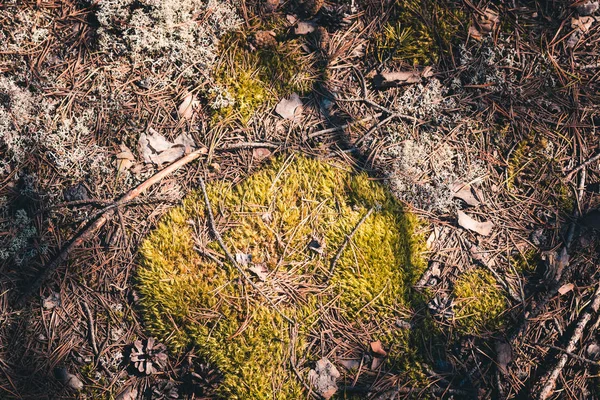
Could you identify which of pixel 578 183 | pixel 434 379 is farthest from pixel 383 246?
pixel 578 183

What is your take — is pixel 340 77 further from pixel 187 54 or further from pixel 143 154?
pixel 143 154

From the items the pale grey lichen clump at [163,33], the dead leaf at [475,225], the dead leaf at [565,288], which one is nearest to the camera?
the dead leaf at [565,288]

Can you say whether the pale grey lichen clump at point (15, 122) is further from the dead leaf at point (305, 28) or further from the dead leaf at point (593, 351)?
the dead leaf at point (593, 351)

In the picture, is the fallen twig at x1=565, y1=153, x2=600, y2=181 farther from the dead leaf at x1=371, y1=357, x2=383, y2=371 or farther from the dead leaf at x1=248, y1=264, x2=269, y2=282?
the dead leaf at x1=248, y1=264, x2=269, y2=282

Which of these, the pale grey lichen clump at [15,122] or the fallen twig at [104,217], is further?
the pale grey lichen clump at [15,122]

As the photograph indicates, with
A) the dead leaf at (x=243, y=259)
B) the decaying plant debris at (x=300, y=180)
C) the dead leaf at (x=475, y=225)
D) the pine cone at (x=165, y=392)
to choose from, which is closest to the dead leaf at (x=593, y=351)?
the decaying plant debris at (x=300, y=180)

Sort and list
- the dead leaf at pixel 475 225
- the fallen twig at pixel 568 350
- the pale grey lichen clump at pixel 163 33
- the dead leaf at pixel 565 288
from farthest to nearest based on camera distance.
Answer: the pale grey lichen clump at pixel 163 33 → the dead leaf at pixel 475 225 → the dead leaf at pixel 565 288 → the fallen twig at pixel 568 350
